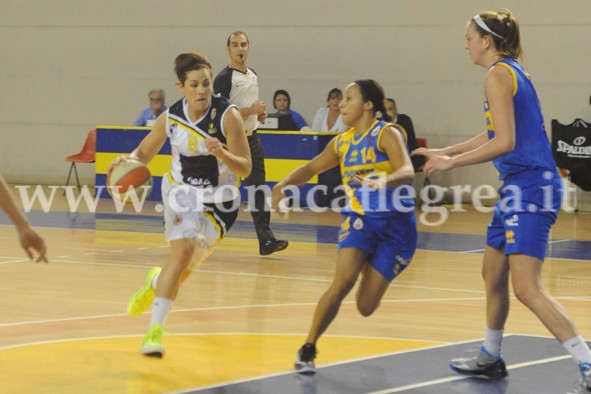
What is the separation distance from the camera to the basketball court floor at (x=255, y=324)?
18.2 ft

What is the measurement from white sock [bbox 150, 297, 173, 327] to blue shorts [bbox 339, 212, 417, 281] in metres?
0.99

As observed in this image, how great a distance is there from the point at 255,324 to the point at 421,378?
1.78 m

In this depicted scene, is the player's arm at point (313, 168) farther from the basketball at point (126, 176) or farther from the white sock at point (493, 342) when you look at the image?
the white sock at point (493, 342)

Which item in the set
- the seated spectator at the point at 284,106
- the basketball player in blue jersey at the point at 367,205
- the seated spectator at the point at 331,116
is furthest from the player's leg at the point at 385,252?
the seated spectator at the point at 284,106

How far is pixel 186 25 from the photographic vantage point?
19.3m

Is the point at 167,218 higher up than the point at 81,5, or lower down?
lower down

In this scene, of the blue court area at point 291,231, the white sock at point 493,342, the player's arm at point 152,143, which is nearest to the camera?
the white sock at point 493,342

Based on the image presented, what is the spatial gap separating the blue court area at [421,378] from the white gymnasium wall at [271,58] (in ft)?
36.4

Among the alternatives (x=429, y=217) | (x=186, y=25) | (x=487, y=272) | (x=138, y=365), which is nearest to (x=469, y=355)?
(x=487, y=272)

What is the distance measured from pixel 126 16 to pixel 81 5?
3.05ft

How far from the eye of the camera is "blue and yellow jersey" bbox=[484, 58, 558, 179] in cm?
541

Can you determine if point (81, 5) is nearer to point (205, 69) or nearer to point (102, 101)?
point (102, 101)

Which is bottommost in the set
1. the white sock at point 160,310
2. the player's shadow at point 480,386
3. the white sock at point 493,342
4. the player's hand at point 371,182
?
the player's shadow at point 480,386

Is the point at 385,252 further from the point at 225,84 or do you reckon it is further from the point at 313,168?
the point at 225,84
